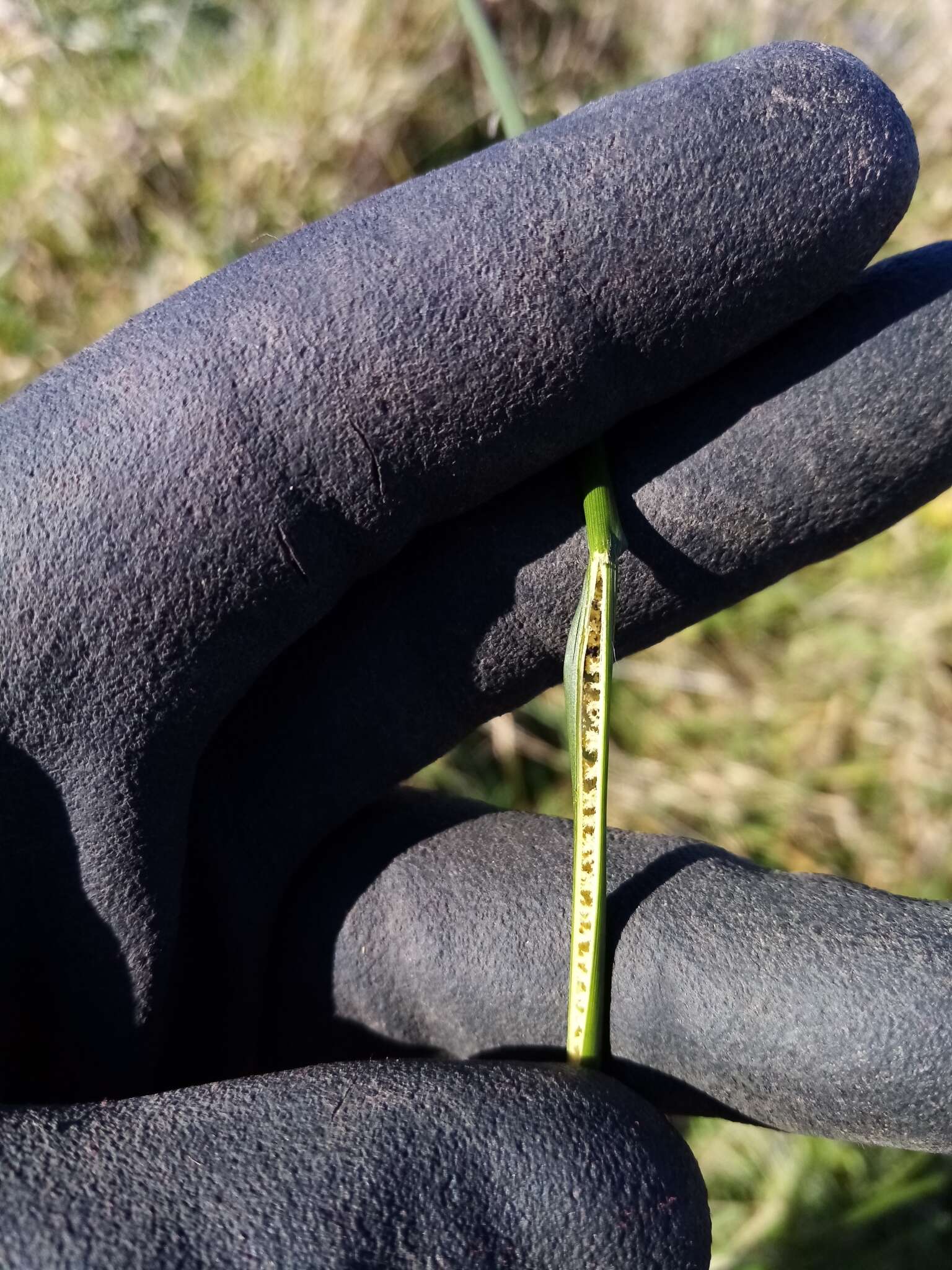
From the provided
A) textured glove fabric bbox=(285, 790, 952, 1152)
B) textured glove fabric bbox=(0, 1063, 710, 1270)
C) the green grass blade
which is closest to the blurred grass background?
the green grass blade

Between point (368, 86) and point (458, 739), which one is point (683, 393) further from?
point (368, 86)

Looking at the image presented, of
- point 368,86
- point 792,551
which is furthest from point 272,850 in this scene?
point 368,86

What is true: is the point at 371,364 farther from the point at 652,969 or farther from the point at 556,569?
the point at 652,969

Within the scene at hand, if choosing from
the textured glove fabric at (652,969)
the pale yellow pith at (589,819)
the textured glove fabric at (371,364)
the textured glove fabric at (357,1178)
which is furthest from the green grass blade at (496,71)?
the textured glove fabric at (357,1178)

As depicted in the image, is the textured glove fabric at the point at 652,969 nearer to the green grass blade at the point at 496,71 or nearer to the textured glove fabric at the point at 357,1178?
the textured glove fabric at the point at 357,1178

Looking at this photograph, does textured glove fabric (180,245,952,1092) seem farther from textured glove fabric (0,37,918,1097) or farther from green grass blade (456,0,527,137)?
green grass blade (456,0,527,137)
